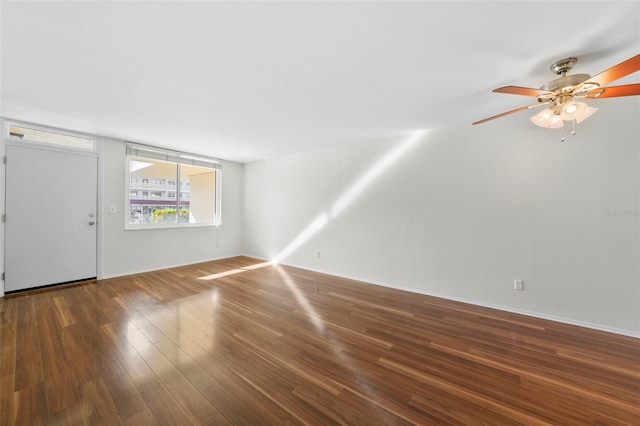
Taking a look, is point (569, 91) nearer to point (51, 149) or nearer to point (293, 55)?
point (293, 55)

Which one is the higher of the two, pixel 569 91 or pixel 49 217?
pixel 569 91

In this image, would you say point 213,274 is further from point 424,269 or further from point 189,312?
point 424,269

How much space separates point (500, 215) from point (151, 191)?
228 inches

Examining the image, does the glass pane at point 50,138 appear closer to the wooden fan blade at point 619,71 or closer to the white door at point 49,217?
the white door at point 49,217

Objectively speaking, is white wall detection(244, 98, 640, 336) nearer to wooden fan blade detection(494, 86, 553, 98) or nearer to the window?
wooden fan blade detection(494, 86, 553, 98)

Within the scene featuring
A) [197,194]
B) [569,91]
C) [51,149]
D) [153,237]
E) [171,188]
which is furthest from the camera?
[197,194]

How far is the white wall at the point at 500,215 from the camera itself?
7.55 feet

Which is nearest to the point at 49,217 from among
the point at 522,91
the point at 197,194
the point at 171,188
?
the point at 171,188

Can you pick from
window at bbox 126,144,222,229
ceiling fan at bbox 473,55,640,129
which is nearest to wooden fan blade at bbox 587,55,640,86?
ceiling fan at bbox 473,55,640,129

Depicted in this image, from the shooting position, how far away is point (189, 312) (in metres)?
2.67

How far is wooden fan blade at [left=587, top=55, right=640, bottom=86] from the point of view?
48.7 inches

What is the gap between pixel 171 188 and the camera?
4.66 metres

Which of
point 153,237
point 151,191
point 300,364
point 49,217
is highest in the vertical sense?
point 151,191

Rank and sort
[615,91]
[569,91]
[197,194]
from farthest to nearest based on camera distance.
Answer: [197,194], [569,91], [615,91]
